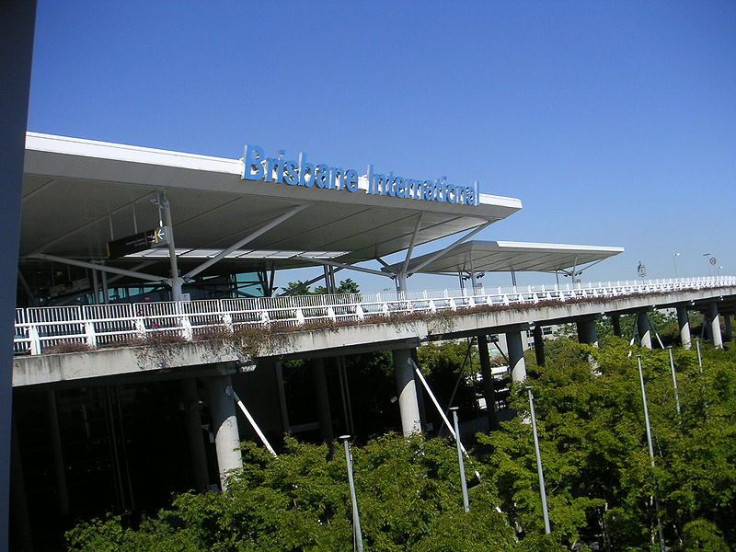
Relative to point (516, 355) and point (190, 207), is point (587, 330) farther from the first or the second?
point (190, 207)

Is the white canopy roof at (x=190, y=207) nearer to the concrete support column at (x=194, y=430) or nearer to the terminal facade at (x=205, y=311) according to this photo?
the terminal facade at (x=205, y=311)

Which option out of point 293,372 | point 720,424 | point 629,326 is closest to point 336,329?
point 720,424

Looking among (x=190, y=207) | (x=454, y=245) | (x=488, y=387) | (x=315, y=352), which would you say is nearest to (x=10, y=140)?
(x=315, y=352)

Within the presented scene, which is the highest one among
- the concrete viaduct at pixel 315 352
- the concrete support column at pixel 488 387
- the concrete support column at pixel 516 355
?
the concrete viaduct at pixel 315 352

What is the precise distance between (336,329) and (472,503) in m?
7.14

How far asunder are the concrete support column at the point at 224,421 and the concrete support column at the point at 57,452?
605 inches

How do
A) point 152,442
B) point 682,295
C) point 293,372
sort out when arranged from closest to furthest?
point 152,442, point 293,372, point 682,295

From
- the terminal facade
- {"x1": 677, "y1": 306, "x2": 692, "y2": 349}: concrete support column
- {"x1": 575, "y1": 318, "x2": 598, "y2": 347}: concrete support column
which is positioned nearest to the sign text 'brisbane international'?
the terminal facade

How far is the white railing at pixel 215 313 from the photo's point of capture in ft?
51.9

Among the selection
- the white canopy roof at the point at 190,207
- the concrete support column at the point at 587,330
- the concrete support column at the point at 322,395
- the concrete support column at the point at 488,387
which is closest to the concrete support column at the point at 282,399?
the concrete support column at the point at 322,395

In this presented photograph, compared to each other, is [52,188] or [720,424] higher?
[52,188]

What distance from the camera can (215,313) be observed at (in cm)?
1875

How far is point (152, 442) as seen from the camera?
34.5 metres

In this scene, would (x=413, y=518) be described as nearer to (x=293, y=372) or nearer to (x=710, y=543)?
(x=710, y=543)
